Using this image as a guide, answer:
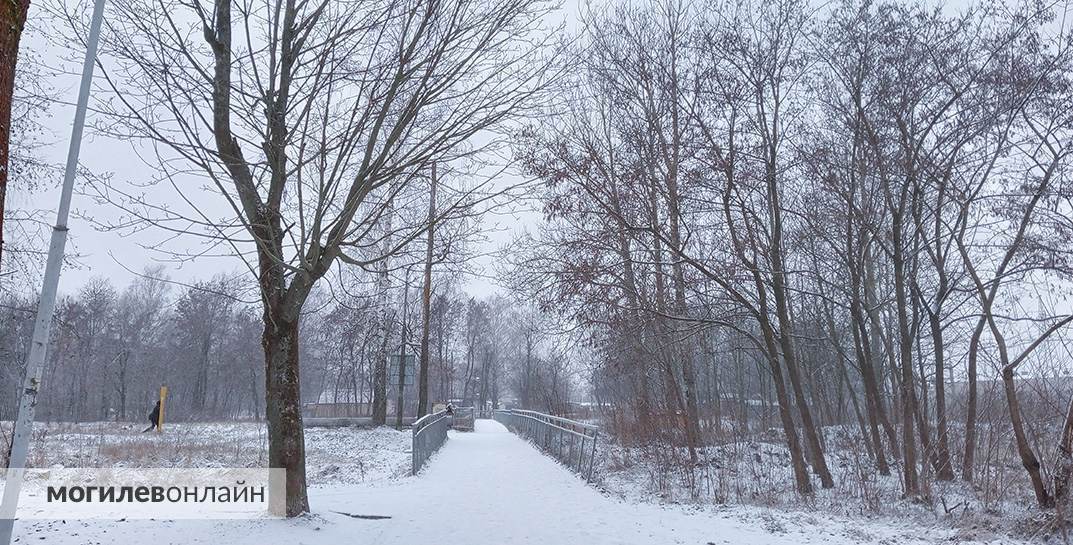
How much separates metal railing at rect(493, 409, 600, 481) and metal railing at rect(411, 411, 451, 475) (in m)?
2.50

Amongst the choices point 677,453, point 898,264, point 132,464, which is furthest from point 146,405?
point 898,264

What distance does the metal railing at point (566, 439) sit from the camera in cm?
1152

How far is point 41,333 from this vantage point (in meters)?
4.22

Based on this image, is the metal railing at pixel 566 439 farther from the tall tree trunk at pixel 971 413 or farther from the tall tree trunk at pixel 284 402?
the tall tree trunk at pixel 284 402

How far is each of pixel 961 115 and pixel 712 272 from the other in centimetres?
373

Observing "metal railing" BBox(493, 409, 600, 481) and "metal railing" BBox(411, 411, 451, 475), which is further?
"metal railing" BBox(411, 411, 451, 475)

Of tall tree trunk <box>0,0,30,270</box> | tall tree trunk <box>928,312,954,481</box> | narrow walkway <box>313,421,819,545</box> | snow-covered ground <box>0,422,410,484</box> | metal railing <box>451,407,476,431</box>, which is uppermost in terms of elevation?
tall tree trunk <box>0,0,30,270</box>

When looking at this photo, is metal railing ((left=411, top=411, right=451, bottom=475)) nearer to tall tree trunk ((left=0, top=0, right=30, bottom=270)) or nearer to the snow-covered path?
the snow-covered path

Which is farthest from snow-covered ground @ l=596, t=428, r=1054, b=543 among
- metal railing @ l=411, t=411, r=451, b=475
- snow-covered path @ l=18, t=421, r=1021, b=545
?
metal railing @ l=411, t=411, r=451, b=475

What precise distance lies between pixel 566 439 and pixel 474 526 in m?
7.14

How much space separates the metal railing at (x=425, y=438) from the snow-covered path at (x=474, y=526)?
1.65m

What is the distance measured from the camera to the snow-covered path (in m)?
5.51

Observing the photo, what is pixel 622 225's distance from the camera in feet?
33.6

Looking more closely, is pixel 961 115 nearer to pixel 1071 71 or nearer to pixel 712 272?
pixel 1071 71
